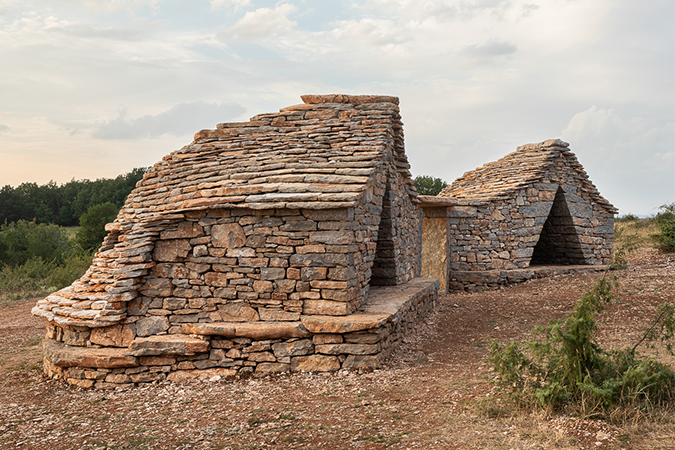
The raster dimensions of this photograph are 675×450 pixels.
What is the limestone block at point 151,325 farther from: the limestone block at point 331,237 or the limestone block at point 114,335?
the limestone block at point 331,237

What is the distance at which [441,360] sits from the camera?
6.68m

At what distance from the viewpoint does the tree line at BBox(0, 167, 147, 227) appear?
35281 millimetres

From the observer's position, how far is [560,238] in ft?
44.4

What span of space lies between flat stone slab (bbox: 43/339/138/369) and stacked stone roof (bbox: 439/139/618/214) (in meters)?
8.98

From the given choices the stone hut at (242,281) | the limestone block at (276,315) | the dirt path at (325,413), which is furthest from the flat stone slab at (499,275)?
the limestone block at (276,315)

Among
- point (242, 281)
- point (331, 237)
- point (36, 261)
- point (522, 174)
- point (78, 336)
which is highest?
point (522, 174)

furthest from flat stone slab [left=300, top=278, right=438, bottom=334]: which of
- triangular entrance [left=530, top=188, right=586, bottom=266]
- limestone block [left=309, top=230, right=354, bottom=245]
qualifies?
triangular entrance [left=530, top=188, right=586, bottom=266]

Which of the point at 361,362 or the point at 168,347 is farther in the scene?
the point at 168,347

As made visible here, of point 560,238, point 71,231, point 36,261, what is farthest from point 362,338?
point 71,231

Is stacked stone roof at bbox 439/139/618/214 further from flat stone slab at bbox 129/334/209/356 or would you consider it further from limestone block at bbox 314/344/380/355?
flat stone slab at bbox 129/334/209/356

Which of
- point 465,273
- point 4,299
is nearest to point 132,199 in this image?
point 465,273

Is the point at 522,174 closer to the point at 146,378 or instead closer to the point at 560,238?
the point at 560,238

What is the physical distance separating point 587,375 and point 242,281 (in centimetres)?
413

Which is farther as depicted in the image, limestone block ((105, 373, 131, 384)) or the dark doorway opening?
the dark doorway opening
